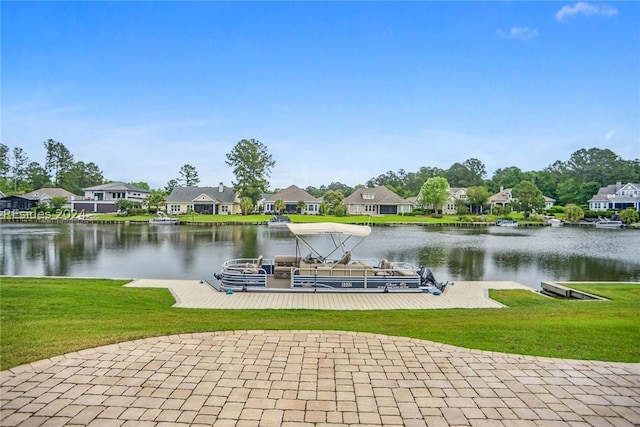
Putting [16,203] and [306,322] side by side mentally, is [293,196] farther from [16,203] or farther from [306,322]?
[306,322]

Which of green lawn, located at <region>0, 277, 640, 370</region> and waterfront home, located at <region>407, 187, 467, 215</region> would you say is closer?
green lawn, located at <region>0, 277, 640, 370</region>

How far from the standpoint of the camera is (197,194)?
2800 inches

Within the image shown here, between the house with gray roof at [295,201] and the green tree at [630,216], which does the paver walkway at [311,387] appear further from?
the green tree at [630,216]

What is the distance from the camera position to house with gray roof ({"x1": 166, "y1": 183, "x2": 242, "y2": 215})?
69.8m

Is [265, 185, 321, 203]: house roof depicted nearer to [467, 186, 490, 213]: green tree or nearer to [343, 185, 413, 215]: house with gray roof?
[343, 185, 413, 215]: house with gray roof

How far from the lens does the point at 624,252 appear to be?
28094 millimetres

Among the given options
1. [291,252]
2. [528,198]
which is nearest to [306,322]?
[291,252]

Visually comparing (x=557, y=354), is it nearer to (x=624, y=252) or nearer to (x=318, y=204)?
(x=624, y=252)

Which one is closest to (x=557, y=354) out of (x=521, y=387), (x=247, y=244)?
(x=521, y=387)

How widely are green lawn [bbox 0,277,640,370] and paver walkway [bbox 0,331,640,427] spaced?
21.1 inches

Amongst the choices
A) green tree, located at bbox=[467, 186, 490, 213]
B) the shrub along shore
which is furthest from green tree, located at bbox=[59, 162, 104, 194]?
green tree, located at bbox=[467, 186, 490, 213]

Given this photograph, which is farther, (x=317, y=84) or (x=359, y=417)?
(x=317, y=84)

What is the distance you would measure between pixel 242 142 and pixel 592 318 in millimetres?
68770

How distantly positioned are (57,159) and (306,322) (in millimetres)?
105422
